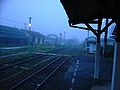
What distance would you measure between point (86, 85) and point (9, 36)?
109 feet

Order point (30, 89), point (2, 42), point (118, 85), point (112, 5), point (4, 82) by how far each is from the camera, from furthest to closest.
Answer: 1. point (2, 42)
2. point (4, 82)
3. point (30, 89)
4. point (118, 85)
5. point (112, 5)

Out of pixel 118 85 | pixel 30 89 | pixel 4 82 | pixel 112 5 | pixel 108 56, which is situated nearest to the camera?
pixel 112 5

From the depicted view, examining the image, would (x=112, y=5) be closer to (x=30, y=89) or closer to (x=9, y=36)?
(x=30, y=89)

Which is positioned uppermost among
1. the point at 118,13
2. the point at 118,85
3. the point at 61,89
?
the point at 118,13

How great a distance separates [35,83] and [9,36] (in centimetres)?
3272

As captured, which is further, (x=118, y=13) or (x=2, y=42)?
(x=2, y=42)

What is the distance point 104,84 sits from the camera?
489 inches

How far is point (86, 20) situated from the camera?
43.6 ft

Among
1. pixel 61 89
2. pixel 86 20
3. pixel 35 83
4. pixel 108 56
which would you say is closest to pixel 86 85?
pixel 61 89

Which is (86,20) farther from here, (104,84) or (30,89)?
(30,89)

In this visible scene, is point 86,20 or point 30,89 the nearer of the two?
point 30,89

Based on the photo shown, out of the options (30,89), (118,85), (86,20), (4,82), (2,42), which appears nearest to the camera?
(118,85)

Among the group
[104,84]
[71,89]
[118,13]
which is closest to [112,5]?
[118,13]

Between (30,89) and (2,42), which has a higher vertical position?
(2,42)
